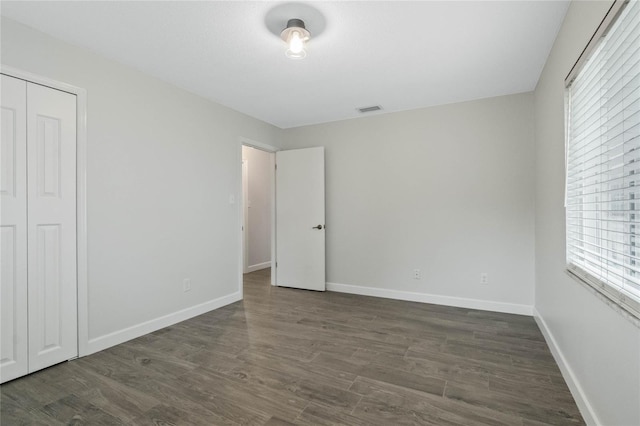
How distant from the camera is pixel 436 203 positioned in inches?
153

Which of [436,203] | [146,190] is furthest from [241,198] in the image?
[436,203]

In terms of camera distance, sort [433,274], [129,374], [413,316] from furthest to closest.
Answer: [433,274]
[413,316]
[129,374]

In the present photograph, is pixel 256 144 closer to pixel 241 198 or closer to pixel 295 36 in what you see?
pixel 241 198

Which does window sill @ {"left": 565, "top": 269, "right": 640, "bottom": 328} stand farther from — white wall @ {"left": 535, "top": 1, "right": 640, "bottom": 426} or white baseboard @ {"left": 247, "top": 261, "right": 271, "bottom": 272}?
white baseboard @ {"left": 247, "top": 261, "right": 271, "bottom": 272}

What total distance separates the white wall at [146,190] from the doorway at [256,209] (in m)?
2.04

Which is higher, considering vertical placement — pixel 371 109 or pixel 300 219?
pixel 371 109

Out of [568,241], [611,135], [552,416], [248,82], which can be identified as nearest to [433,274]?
[568,241]

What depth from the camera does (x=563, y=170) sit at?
225 centimetres

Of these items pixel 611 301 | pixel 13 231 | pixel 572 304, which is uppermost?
pixel 13 231

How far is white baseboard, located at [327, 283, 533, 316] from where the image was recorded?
3512 mm

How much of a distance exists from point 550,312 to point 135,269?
362cm

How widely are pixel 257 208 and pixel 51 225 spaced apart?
13.2 feet

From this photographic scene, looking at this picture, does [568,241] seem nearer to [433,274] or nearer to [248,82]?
[433,274]

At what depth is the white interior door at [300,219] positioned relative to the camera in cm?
457
